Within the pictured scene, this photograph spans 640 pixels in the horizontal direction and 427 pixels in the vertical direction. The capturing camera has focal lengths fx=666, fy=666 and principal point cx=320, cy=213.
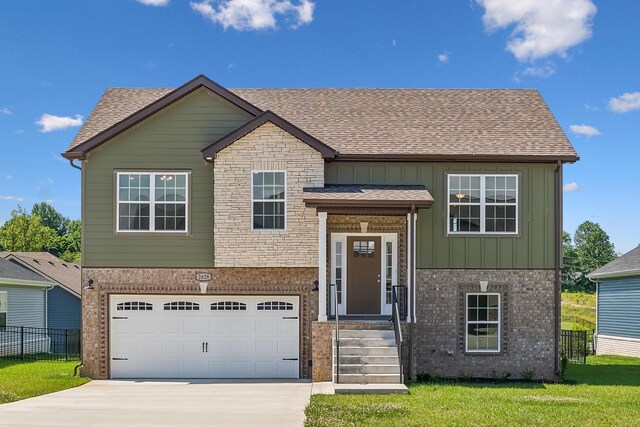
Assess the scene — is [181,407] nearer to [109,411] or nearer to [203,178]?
[109,411]

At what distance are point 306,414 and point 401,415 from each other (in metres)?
1.58

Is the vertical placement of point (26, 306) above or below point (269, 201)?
A: below

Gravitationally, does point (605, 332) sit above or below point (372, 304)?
below

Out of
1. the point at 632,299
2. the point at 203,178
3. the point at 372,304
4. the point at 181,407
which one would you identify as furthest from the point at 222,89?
the point at 632,299

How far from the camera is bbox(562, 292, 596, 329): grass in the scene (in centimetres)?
4225

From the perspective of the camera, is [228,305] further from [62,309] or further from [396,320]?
[62,309]

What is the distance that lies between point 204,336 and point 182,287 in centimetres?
139

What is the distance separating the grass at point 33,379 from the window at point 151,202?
3901 millimetres

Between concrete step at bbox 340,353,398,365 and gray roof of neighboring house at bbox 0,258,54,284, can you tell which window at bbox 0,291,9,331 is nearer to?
gray roof of neighboring house at bbox 0,258,54,284

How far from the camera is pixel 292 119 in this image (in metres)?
18.3

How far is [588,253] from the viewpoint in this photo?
8031cm

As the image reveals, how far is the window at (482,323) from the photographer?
1672 centimetres

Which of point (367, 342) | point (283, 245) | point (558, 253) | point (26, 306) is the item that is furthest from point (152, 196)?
point (26, 306)

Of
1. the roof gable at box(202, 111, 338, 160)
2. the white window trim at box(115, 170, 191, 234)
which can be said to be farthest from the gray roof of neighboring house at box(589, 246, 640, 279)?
the white window trim at box(115, 170, 191, 234)
